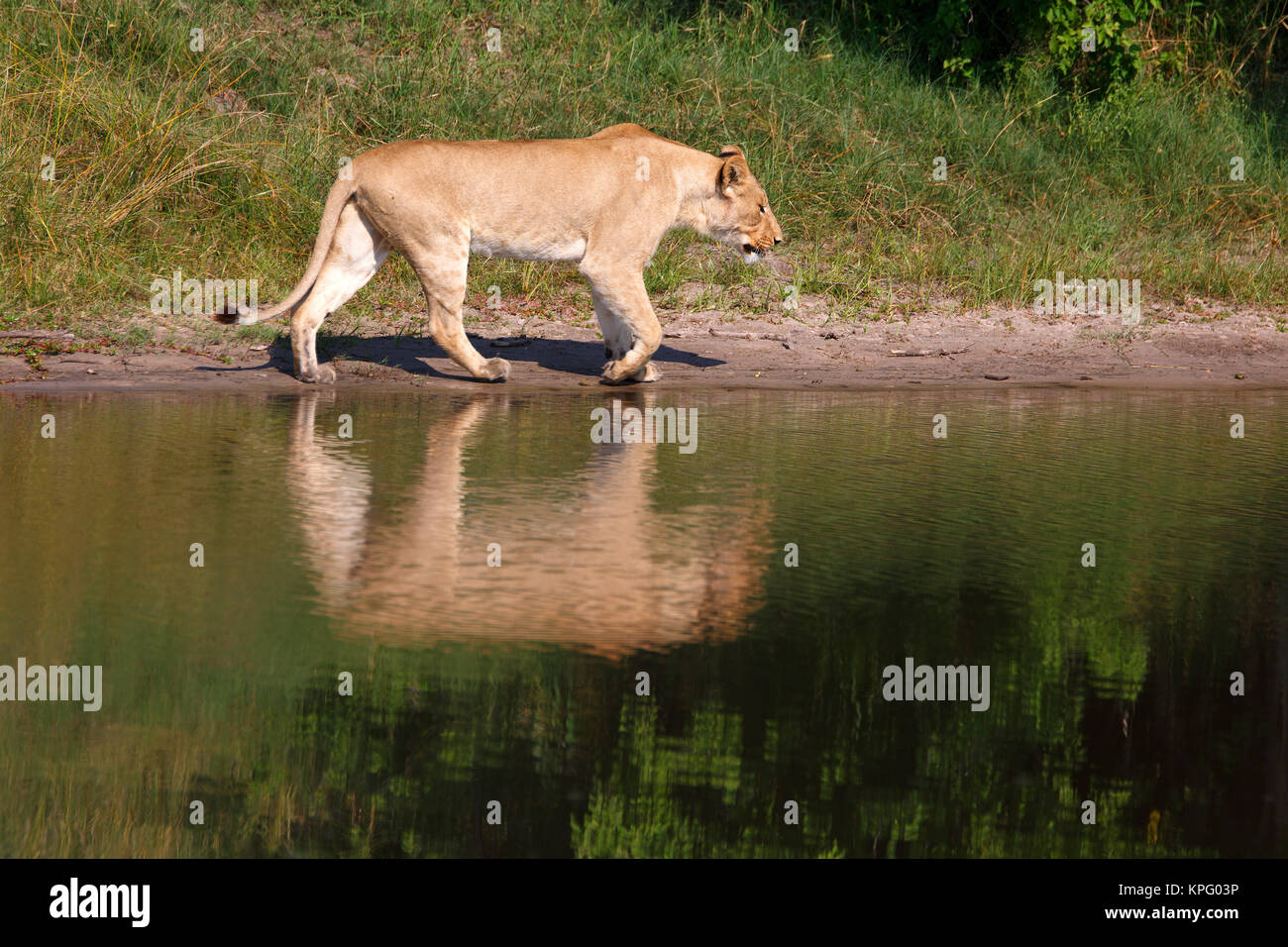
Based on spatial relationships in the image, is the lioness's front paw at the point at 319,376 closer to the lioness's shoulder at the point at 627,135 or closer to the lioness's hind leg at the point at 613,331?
the lioness's hind leg at the point at 613,331

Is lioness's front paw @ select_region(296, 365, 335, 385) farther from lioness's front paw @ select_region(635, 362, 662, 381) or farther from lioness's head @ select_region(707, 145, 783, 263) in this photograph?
lioness's head @ select_region(707, 145, 783, 263)

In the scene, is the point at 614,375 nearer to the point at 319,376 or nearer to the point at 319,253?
the point at 319,376

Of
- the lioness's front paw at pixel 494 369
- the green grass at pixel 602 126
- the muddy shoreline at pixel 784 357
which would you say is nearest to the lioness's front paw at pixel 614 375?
the muddy shoreline at pixel 784 357

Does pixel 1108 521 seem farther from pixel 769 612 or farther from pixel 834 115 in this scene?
pixel 834 115

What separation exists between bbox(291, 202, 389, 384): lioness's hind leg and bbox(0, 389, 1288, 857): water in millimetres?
1729

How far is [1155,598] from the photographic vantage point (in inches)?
191

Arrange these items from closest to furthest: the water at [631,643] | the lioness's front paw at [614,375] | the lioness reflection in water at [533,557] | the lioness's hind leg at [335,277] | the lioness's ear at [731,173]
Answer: the water at [631,643]
the lioness reflection in water at [533,557]
the lioness's hind leg at [335,277]
the lioness's front paw at [614,375]
the lioness's ear at [731,173]

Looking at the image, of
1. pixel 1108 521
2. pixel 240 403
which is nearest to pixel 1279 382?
pixel 1108 521

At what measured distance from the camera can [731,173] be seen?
9.46 metres

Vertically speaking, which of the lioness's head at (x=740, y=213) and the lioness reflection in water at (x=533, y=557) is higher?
the lioness's head at (x=740, y=213)

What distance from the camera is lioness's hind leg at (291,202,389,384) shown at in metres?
8.91

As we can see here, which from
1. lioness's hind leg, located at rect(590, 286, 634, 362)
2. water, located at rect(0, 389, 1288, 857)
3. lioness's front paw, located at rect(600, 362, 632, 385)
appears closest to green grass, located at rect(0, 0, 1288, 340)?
lioness's hind leg, located at rect(590, 286, 634, 362)

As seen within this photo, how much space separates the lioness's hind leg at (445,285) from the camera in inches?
344

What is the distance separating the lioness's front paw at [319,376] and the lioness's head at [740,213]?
98.2 inches
